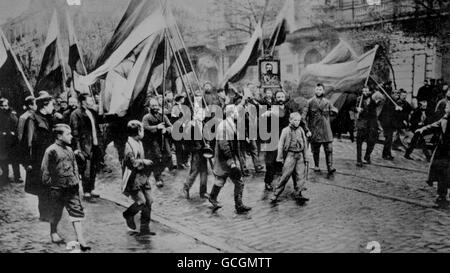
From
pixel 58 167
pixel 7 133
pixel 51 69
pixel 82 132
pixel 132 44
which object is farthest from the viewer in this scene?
pixel 51 69

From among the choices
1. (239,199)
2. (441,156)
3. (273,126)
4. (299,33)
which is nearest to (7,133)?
(239,199)

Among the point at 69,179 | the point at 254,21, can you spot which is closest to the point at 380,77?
the point at 254,21

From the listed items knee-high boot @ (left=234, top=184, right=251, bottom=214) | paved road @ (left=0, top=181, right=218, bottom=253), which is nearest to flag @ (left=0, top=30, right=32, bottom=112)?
paved road @ (left=0, top=181, right=218, bottom=253)

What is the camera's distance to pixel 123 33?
585cm

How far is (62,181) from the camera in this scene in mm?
5301

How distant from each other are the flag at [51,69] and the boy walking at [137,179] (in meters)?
1.32

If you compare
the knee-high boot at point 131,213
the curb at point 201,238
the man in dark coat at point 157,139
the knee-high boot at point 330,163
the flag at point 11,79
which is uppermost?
the flag at point 11,79

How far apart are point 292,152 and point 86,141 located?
2598 millimetres

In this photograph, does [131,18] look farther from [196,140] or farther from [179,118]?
[196,140]

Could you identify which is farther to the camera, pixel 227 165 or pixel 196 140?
pixel 196 140

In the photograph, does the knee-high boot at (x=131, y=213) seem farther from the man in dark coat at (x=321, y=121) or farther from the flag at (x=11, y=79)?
the man in dark coat at (x=321, y=121)

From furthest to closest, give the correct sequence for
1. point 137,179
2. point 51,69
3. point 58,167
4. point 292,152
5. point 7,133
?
point 51,69
point 7,133
point 292,152
point 137,179
point 58,167

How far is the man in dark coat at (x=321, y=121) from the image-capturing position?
5742mm

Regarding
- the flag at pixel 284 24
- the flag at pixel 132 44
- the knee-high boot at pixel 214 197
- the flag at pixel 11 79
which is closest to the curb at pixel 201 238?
the knee-high boot at pixel 214 197
